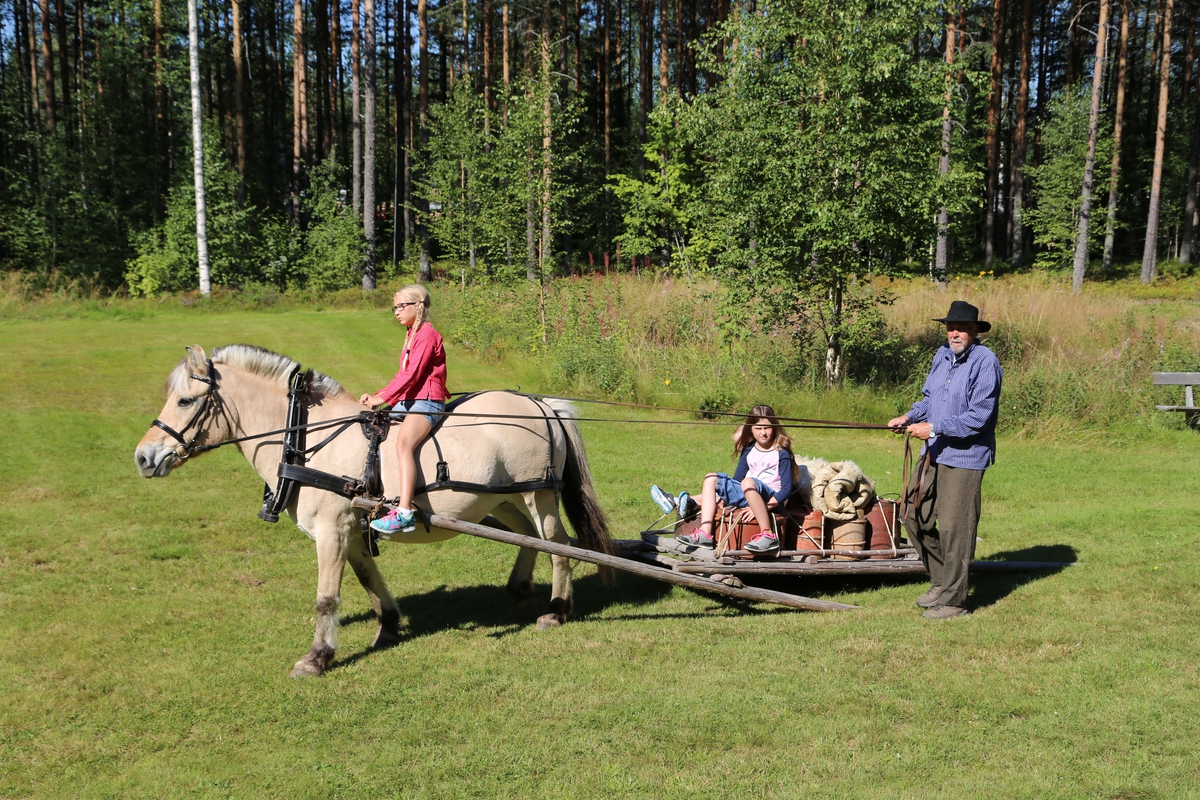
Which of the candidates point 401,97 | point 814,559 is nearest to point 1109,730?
point 814,559

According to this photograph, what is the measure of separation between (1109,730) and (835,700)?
1.43 meters

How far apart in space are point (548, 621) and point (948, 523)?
3069 millimetres

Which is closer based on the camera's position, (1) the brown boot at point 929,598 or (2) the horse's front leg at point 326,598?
(2) the horse's front leg at point 326,598

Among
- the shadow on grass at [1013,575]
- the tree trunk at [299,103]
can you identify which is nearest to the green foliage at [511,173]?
the tree trunk at [299,103]

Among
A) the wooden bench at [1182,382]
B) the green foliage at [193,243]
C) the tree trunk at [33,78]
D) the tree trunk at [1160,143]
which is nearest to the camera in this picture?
the wooden bench at [1182,382]

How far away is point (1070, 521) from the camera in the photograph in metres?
9.48

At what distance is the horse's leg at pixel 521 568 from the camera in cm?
736

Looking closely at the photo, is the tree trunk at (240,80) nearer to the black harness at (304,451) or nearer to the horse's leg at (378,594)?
the black harness at (304,451)

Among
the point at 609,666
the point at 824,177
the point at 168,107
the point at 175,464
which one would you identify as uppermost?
the point at 168,107

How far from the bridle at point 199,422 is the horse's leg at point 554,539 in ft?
7.73

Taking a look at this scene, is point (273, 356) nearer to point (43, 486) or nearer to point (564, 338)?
point (43, 486)

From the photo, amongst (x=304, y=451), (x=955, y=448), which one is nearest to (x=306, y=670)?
(x=304, y=451)

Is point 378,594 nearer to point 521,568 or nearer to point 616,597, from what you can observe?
point 521,568

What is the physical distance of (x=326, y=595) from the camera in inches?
245
